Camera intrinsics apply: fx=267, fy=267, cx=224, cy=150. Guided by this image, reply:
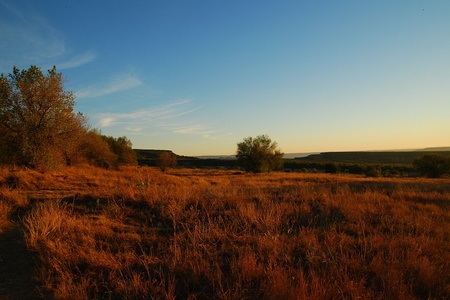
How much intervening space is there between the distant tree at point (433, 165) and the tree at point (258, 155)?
2784cm

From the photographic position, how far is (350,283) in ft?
12.4

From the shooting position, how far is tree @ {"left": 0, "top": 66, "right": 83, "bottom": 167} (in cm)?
1745

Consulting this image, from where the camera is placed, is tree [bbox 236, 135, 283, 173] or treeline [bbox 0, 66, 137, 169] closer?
treeline [bbox 0, 66, 137, 169]

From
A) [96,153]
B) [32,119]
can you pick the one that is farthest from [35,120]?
[96,153]

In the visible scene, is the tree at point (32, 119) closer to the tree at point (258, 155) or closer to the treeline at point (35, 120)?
the treeline at point (35, 120)

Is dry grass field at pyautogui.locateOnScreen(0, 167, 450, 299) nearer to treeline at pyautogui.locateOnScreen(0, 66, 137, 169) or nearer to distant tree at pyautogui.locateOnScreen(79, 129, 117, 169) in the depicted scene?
treeline at pyautogui.locateOnScreen(0, 66, 137, 169)

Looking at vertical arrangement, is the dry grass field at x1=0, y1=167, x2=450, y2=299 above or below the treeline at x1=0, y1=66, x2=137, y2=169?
below

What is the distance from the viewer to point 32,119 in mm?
17453

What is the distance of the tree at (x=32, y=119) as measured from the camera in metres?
17.5

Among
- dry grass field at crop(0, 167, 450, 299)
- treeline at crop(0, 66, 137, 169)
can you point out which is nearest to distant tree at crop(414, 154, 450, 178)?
dry grass field at crop(0, 167, 450, 299)

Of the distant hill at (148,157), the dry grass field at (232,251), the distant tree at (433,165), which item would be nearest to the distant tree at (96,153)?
the distant hill at (148,157)

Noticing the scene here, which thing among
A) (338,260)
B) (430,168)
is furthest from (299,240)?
(430,168)

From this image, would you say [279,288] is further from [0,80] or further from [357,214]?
[0,80]

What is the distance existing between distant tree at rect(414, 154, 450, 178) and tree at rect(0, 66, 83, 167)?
2425 inches
